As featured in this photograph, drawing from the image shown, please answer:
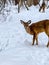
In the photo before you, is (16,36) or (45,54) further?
(16,36)

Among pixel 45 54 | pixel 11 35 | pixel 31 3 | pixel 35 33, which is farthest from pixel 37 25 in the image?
pixel 31 3

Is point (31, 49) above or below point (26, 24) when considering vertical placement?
below

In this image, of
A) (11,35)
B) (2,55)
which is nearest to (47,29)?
(2,55)

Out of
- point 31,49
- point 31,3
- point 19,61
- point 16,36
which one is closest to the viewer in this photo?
point 19,61

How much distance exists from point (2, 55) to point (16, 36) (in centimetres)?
377

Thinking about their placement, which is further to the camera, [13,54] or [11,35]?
[11,35]

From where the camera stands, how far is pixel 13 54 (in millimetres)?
7934

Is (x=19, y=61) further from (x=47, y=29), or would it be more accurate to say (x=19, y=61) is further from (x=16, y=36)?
(x=16, y=36)

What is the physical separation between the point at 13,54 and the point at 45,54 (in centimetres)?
97

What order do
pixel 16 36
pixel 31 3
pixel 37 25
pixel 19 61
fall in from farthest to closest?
pixel 31 3
pixel 16 36
pixel 37 25
pixel 19 61

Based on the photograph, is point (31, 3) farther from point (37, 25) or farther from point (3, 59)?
point (3, 59)

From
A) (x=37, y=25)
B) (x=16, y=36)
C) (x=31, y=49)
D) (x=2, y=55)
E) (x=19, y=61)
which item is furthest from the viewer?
(x=16, y=36)

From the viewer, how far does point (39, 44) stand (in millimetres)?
9781

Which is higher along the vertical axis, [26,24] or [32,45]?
[26,24]
